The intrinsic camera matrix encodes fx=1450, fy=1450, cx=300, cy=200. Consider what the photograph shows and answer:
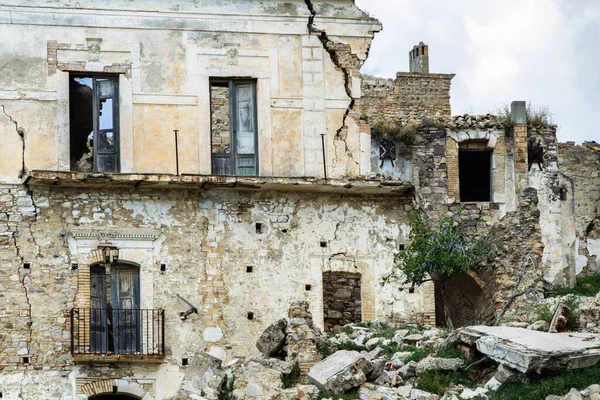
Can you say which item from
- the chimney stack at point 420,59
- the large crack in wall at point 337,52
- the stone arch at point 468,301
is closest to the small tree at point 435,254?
the stone arch at point 468,301

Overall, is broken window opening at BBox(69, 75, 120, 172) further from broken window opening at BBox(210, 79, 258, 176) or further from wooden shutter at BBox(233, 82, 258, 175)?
wooden shutter at BBox(233, 82, 258, 175)

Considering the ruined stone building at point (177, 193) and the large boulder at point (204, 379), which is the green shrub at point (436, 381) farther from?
the ruined stone building at point (177, 193)

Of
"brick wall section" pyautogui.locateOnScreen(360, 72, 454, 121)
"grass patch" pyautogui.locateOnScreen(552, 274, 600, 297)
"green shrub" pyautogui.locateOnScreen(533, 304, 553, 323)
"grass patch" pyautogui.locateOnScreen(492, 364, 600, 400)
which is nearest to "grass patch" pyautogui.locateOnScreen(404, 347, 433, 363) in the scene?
"green shrub" pyautogui.locateOnScreen(533, 304, 553, 323)

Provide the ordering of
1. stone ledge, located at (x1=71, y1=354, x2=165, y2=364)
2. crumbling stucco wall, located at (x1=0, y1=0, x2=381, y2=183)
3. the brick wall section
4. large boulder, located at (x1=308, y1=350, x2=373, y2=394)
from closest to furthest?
large boulder, located at (x1=308, y1=350, x2=373, y2=394), stone ledge, located at (x1=71, y1=354, x2=165, y2=364), crumbling stucco wall, located at (x1=0, y1=0, x2=381, y2=183), the brick wall section

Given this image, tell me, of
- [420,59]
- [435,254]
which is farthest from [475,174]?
[435,254]

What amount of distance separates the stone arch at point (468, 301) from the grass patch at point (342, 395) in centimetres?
654

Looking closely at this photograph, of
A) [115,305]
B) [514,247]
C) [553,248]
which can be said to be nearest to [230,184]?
[115,305]

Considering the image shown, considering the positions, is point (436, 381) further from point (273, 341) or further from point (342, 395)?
point (273, 341)

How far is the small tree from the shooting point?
2691cm

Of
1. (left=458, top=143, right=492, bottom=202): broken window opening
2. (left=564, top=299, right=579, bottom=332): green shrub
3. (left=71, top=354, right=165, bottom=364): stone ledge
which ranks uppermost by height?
(left=458, top=143, right=492, bottom=202): broken window opening

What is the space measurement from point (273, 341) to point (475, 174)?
12.9m

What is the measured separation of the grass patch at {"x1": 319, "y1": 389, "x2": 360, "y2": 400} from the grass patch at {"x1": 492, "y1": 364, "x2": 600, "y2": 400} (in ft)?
7.35

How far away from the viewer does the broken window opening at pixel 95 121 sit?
2745 centimetres

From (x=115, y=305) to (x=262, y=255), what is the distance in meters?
2.93
